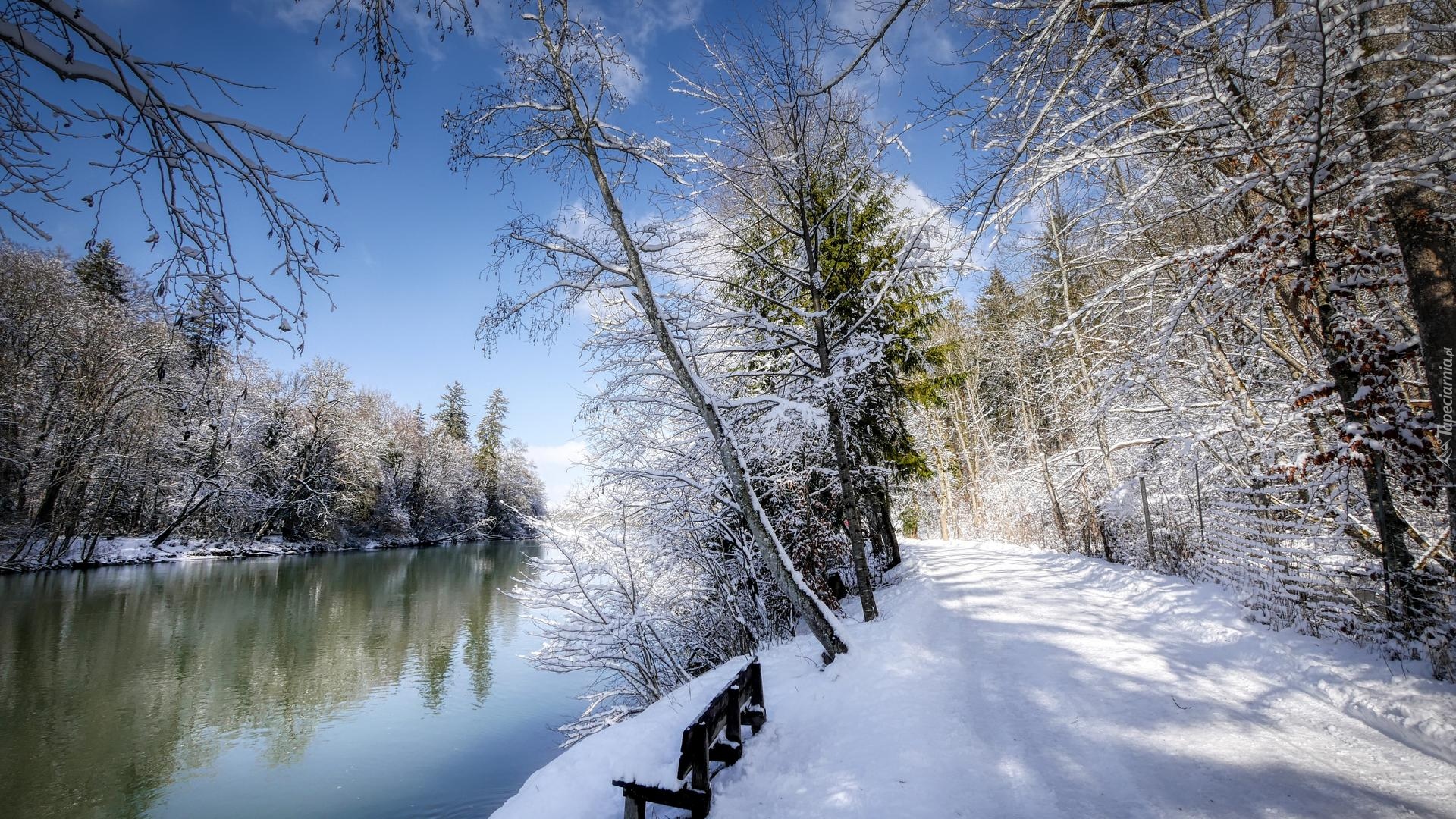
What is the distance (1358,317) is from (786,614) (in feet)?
25.7

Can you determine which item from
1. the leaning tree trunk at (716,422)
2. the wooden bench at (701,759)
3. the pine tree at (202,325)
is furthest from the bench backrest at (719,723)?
the pine tree at (202,325)

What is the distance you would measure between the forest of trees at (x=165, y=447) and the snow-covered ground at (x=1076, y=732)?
13.8ft

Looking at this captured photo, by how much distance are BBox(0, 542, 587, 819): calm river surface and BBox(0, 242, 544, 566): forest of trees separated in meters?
3.76

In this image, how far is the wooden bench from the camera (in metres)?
3.55

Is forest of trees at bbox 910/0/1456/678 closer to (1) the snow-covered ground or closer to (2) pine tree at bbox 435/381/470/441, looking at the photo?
(1) the snow-covered ground

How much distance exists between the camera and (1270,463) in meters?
8.20

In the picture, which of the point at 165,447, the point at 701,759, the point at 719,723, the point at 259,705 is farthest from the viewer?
the point at 165,447

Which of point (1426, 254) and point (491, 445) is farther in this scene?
point (491, 445)

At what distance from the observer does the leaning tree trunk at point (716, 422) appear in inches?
253

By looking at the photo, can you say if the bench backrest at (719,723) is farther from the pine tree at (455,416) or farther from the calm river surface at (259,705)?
the pine tree at (455,416)

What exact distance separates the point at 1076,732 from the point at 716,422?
4.38 metres

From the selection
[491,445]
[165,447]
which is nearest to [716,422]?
[165,447]

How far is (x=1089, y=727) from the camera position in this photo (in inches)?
154

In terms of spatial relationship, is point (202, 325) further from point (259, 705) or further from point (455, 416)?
point (455, 416)
